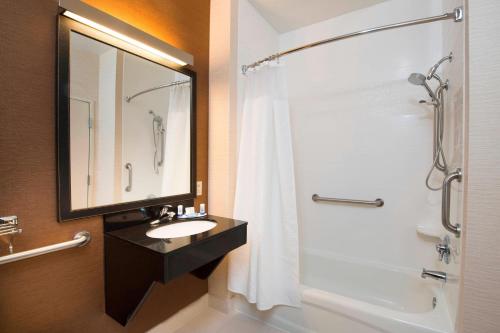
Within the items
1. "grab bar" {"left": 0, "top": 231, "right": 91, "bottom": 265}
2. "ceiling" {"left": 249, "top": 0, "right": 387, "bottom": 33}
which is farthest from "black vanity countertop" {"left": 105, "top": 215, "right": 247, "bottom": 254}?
"ceiling" {"left": 249, "top": 0, "right": 387, "bottom": 33}

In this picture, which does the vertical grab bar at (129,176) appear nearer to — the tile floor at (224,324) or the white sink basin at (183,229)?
the white sink basin at (183,229)

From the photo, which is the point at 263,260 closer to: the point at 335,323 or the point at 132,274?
the point at 335,323

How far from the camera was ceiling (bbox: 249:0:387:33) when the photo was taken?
1.86m

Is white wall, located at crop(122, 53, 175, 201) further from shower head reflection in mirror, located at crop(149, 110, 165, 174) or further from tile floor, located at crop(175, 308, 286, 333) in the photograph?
tile floor, located at crop(175, 308, 286, 333)

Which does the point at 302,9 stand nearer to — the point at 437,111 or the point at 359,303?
the point at 437,111

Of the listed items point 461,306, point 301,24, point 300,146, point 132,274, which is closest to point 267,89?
point 300,146

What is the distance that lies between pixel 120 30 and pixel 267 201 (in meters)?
1.34

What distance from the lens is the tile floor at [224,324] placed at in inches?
62.9

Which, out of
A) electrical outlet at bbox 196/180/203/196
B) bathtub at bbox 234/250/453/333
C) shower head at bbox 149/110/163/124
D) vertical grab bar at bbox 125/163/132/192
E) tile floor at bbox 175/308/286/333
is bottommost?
tile floor at bbox 175/308/286/333

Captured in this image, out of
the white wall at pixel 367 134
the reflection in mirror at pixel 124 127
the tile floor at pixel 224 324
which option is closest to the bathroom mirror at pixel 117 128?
the reflection in mirror at pixel 124 127

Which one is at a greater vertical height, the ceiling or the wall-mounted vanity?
the ceiling

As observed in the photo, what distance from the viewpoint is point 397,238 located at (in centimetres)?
181

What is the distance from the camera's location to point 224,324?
166 cm

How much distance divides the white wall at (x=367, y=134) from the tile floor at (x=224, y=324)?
88 cm
